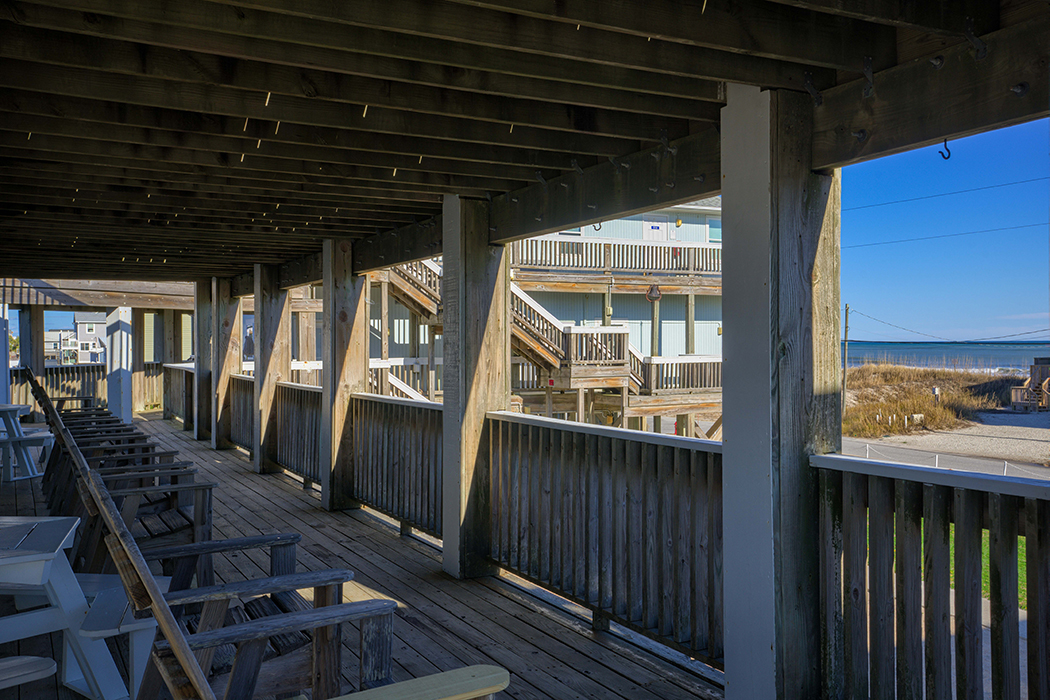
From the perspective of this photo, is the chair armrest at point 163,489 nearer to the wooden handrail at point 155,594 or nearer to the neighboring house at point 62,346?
the wooden handrail at point 155,594

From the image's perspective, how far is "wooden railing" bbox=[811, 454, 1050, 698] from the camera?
7.72 feet

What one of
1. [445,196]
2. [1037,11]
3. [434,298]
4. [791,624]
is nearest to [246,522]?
[445,196]

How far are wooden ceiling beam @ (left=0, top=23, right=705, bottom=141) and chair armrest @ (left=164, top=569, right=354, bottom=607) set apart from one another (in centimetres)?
185

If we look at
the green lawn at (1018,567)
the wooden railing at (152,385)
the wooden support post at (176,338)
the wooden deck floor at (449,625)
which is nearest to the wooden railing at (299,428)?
the wooden deck floor at (449,625)

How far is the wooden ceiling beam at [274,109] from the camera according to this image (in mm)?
2947

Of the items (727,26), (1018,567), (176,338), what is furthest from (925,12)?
(176,338)

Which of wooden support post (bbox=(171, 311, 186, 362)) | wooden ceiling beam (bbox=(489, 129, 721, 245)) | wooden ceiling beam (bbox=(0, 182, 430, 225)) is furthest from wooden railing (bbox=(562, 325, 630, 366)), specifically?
wooden ceiling beam (bbox=(489, 129, 721, 245))

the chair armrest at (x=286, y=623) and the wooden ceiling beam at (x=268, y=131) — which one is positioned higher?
the wooden ceiling beam at (x=268, y=131)

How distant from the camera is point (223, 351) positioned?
1178cm

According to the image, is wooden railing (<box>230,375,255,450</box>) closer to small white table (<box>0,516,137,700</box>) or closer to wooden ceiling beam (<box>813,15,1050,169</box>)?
small white table (<box>0,516,137,700</box>)

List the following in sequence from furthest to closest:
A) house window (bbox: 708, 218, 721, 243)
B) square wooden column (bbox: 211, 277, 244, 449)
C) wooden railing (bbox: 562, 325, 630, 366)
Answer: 1. house window (bbox: 708, 218, 721, 243)
2. wooden railing (bbox: 562, 325, 630, 366)
3. square wooden column (bbox: 211, 277, 244, 449)

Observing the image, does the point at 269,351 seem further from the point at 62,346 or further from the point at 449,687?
the point at 62,346

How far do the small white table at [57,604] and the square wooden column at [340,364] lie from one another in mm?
4058

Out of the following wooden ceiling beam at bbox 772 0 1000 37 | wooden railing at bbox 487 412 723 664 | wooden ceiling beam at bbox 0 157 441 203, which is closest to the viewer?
wooden ceiling beam at bbox 772 0 1000 37
